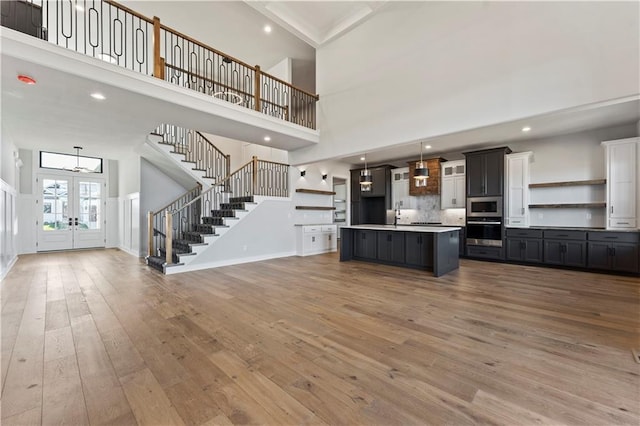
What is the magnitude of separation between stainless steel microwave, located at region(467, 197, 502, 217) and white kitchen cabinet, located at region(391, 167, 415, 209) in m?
Answer: 1.89

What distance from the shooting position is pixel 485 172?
6.67 meters

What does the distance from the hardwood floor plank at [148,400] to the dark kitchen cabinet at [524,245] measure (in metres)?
7.07

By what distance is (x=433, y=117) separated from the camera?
5.04 m

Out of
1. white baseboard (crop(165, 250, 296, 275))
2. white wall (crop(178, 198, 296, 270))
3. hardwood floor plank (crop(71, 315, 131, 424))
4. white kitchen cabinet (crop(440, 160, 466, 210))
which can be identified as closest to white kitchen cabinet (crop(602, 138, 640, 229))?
white kitchen cabinet (crop(440, 160, 466, 210))

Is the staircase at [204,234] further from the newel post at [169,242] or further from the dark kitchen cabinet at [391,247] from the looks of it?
the dark kitchen cabinet at [391,247]

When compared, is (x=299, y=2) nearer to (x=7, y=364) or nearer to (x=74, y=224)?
(x=7, y=364)

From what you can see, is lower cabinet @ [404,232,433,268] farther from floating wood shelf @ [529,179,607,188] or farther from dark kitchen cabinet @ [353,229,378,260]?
floating wood shelf @ [529,179,607,188]

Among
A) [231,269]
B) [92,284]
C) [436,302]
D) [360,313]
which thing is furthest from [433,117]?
[92,284]

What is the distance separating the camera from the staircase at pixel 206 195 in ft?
20.7

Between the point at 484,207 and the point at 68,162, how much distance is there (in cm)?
1275

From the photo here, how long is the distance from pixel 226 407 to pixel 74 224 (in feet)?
34.5

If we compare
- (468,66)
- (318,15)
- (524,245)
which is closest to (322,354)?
(468,66)

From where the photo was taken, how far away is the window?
28.0 feet

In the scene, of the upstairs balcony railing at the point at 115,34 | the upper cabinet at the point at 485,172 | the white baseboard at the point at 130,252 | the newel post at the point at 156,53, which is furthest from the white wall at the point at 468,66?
the white baseboard at the point at 130,252
